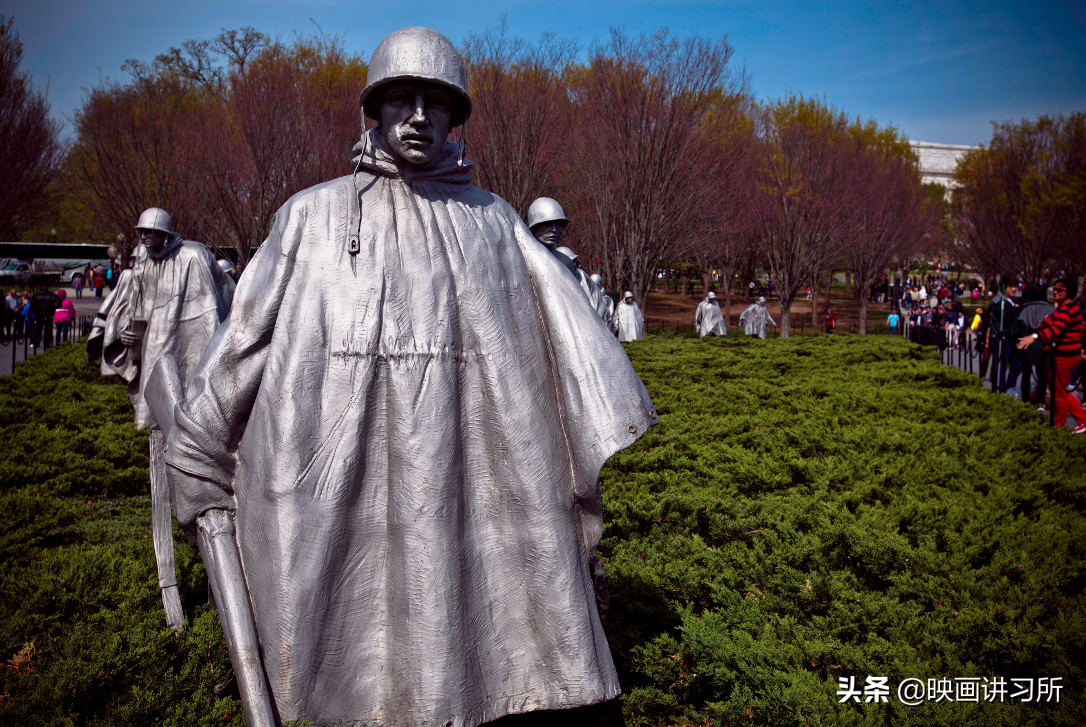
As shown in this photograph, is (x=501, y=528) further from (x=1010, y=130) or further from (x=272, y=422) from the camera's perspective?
(x=1010, y=130)

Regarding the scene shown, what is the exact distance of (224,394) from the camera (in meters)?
2.61

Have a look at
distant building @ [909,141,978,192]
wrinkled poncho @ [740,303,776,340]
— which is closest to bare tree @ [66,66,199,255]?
wrinkled poncho @ [740,303,776,340]

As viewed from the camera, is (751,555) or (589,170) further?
(589,170)

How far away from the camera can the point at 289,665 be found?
8.20ft

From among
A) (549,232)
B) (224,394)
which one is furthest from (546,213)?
(224,394)

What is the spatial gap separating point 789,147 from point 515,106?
11170 millimetres

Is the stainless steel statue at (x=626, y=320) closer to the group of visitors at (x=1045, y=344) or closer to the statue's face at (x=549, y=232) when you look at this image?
the group of visitors at (x=1045, y=344)

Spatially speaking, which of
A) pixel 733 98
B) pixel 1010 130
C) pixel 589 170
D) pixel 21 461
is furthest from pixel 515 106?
pixel 1010 130

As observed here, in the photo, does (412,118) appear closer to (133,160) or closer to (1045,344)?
(1045,344)

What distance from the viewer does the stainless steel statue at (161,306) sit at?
21.6 ft

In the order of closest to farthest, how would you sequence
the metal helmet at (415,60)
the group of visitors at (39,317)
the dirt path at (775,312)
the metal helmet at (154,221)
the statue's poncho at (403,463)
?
1. the statue's poncho at (403,463)
2. the metal helmet at (415,60)
3. the metal helmet at (154,221)
4. the group of visitors at (39,317)
5. the dirt path at (775,312)

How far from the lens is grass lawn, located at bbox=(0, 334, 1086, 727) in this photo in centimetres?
354

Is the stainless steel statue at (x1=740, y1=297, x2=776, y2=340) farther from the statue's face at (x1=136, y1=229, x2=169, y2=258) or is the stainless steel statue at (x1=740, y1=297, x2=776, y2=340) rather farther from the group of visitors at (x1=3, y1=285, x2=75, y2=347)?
the statue's face at (x1=136, y1=229, x2=169, y2=258)

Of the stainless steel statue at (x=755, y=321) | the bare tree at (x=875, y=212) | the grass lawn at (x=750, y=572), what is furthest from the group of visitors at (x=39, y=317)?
the bare tree at (x=875, y=212)
